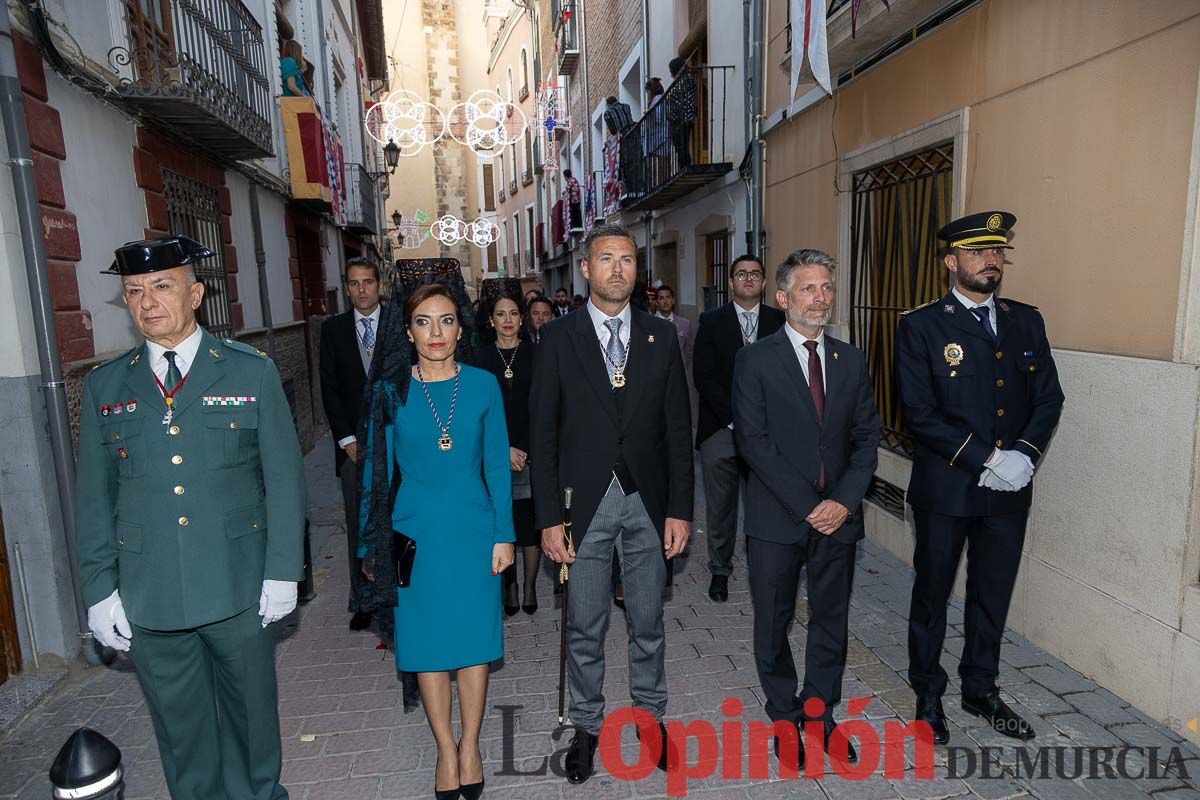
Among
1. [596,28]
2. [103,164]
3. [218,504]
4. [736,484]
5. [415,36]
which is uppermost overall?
[415,36]

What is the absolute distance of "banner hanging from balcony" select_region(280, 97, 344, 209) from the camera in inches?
388

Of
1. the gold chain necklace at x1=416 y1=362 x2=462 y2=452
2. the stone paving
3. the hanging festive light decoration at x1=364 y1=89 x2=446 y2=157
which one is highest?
the hanging festive light decoration at x1=364 y1=89 x2=446 y2=157

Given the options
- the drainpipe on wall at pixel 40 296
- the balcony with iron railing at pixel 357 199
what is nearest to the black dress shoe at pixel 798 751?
the drainpipe on wall at pixel 40 296

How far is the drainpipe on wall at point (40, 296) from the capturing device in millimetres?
3924

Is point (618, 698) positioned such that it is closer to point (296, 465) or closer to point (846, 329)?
point (296, 465)

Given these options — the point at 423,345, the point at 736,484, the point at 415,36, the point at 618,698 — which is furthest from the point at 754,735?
the point at 415,36

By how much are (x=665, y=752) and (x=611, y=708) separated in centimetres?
51

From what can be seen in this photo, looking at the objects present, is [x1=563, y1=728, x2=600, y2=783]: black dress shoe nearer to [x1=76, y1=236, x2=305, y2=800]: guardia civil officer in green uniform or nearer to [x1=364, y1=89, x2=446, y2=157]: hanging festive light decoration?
[x1=76, y1=236, x2=305, y2=800]: guardia civil officer in green uniform

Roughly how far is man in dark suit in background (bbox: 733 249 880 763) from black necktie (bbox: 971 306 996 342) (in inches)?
26.2

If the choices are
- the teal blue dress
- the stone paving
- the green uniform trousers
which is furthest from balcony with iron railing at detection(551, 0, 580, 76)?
the green uniform trousers

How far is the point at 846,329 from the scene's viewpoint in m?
6.62

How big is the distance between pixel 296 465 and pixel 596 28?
56.4ft

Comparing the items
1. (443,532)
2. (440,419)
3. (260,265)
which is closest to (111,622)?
(443,532)

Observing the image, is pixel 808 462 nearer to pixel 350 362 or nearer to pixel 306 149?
pixel 350 362
